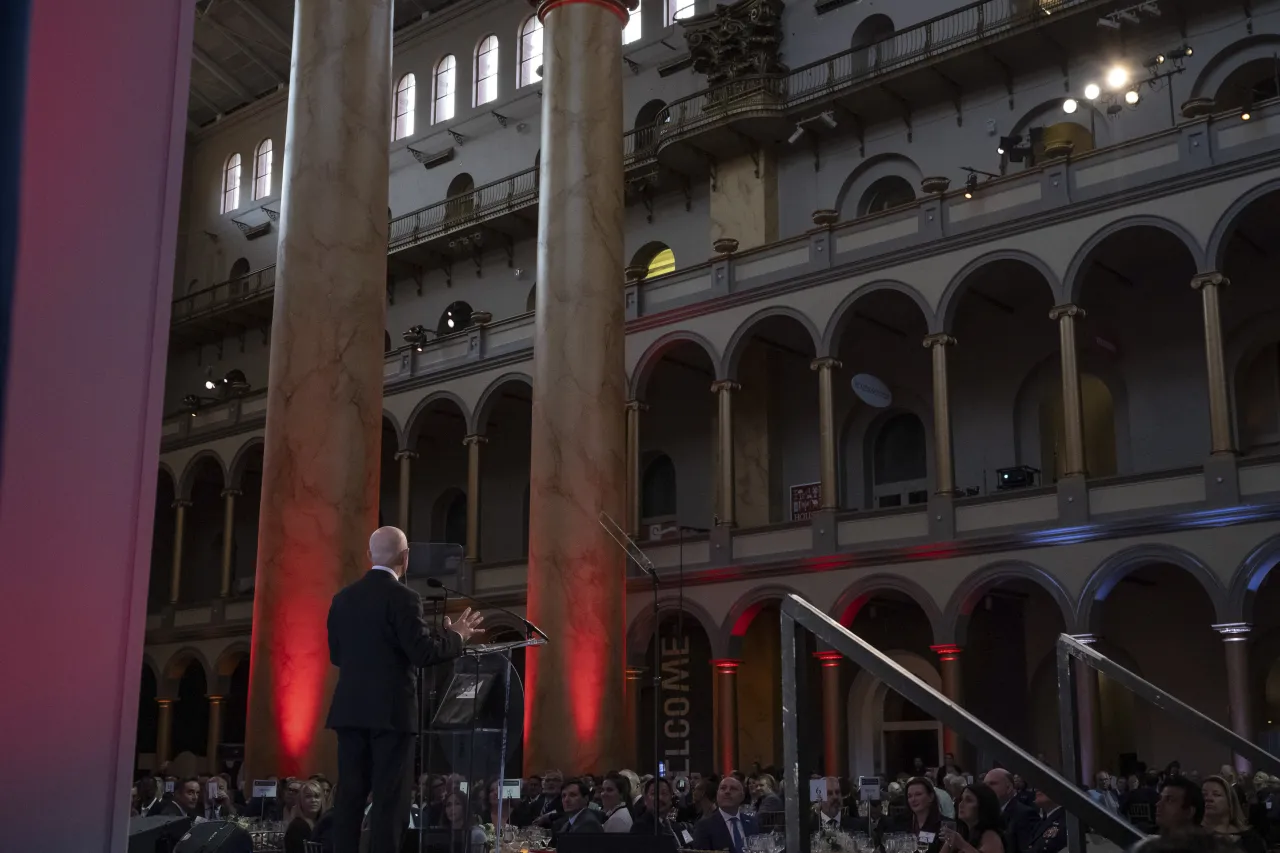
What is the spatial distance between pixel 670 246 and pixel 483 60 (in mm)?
8065

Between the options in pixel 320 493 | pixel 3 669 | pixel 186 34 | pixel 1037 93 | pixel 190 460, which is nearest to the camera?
pixel 3 669

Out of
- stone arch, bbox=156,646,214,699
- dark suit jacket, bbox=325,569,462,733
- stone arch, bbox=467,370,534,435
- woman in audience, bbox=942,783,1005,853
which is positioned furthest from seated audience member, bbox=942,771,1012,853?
stone arch, bbox=156,646,214,699

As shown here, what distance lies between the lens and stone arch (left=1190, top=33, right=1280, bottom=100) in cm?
2038

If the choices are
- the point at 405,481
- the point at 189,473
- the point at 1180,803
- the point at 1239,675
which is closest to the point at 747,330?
the point at 405,481

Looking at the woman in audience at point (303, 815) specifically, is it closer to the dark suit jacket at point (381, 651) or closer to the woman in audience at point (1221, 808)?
the dark suit jacket at point (381, 651)

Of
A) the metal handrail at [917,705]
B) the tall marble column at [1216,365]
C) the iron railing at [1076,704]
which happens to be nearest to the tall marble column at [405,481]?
the tall marble column at [1216,365]

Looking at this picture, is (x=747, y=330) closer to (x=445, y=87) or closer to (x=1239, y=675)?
(x=1239, y=675)

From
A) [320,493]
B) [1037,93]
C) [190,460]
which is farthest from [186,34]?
[190,460]

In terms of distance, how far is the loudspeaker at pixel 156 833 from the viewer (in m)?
5.20

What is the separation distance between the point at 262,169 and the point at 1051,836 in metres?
32.6

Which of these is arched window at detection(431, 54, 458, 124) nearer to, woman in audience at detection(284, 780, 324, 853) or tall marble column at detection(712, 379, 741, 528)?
tall marble column at detection(712, 379, 741, 528)

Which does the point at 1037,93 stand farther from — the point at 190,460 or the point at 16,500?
the point at 16,500

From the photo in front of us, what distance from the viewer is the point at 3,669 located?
4.48 ft

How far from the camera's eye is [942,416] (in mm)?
20031
